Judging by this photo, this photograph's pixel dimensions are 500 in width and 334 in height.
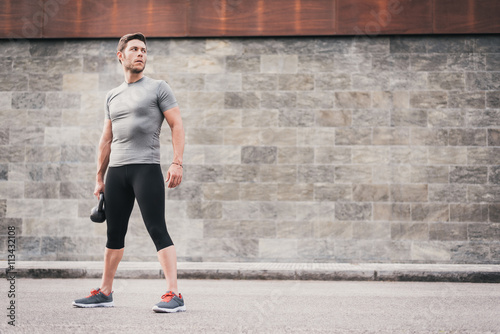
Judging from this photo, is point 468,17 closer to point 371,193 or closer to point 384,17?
point 384,17

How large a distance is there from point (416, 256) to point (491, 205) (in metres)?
1.30

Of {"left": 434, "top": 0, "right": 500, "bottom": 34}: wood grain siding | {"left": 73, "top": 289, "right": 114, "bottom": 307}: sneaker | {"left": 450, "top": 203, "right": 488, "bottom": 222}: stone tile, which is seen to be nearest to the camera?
{"left": 73, "top": 289, "right": 114, "bottom": 307}: sneaker

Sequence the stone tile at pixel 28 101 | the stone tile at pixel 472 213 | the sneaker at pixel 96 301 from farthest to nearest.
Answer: the stone tile at pixel 28 101 → the stone tile at pixel 472 213 → the sneaker at pixel 96 301

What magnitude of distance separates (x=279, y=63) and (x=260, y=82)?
0.40 m

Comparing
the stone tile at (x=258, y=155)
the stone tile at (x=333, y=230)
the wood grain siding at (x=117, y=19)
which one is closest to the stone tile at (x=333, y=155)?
the stone tile at (x=258, y=155)

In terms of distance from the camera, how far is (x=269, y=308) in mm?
4766

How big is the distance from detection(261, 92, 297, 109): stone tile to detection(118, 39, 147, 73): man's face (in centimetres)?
438

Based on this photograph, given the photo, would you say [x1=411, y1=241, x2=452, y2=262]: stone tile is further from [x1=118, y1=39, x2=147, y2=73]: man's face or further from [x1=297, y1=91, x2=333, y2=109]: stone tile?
[x1=118, y1=39, x2=147, y2=73]: man's face

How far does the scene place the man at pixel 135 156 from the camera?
4.42 m

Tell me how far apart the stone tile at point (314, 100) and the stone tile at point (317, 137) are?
1.18ft

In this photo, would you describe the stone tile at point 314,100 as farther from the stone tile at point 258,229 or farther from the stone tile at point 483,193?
the stone tile at point 483,193

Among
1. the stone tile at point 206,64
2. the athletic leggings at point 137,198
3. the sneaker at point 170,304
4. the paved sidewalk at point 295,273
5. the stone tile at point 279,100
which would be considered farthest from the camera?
the stone tile at point 206,64

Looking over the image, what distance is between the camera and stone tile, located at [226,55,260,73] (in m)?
8.95

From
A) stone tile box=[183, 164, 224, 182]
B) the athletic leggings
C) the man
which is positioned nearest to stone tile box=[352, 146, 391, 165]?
stone tile box=[183, 164, 224, 182]
